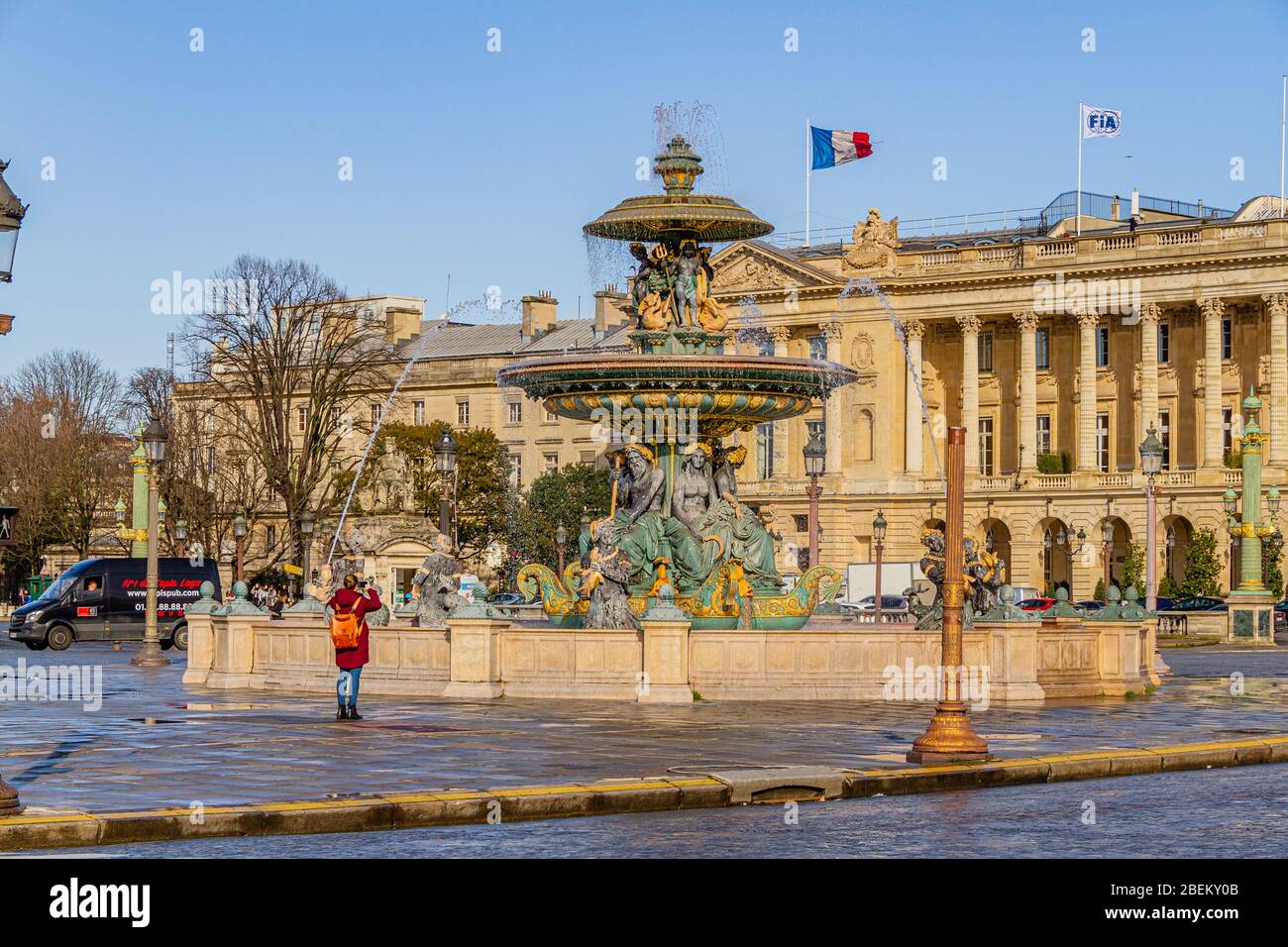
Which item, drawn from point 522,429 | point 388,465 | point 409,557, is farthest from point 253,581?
point 522,429

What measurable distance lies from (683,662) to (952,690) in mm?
7339

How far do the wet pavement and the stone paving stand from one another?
5.14 feet

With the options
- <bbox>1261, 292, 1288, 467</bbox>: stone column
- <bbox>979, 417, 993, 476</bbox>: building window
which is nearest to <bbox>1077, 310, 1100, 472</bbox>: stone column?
<bbox>979, 417, 993, 476</bbox>: building window

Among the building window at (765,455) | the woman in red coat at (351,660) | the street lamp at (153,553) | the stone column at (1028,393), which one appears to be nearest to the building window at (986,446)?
the stone column at (1028,393)

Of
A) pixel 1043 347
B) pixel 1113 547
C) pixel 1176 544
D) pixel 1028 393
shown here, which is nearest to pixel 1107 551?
pixel 1113 547

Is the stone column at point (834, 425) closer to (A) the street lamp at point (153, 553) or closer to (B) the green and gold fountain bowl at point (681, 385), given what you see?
(A) the street lamp at point (153, 553)

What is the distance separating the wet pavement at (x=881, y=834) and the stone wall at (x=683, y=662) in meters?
9.43

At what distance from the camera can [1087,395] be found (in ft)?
335

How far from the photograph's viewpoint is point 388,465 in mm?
99625

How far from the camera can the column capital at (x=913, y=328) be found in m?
107

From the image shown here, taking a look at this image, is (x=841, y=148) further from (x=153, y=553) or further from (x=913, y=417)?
(x=153, y=553)

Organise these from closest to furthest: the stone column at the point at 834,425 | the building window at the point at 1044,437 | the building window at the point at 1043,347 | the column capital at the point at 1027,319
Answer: the column capital at the point at 1027,319
the building window at the point at 1044,437
the building window at the point at 1043,347
the stone column at the point at 834,425

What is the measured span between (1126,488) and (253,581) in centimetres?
3779
